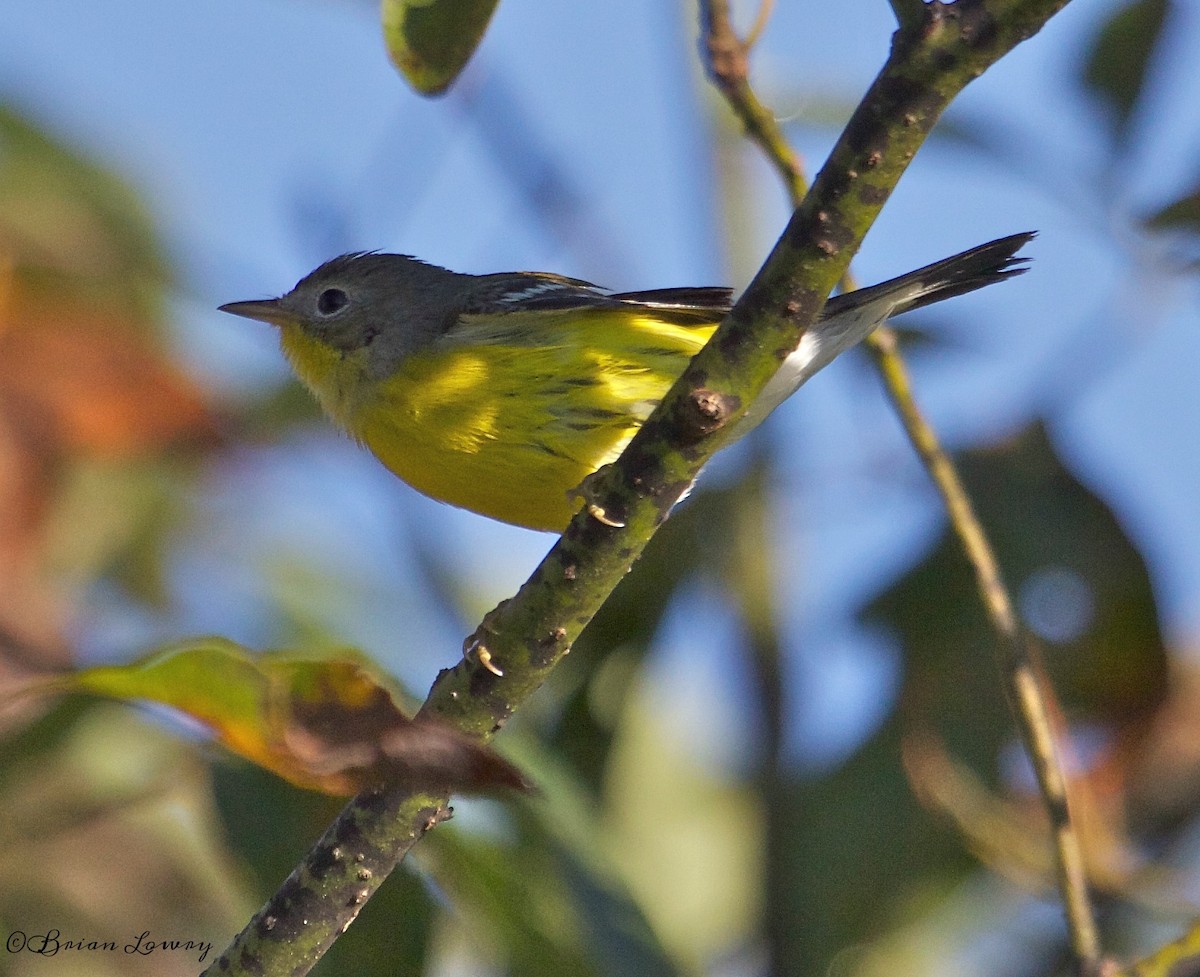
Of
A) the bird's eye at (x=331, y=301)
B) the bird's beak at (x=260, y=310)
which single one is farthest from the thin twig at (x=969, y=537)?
the bird's beak at (x=260, y=310)

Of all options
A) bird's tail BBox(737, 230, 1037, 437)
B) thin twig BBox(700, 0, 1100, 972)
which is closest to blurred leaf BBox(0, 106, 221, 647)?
bird's tail BBox(737, 230, 1037, 437)

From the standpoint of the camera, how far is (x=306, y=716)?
204 centimetres

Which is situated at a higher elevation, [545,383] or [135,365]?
[135,365]

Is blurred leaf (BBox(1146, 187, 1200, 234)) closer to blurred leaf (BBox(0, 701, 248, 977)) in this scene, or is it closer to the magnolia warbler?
the magnolia warbler

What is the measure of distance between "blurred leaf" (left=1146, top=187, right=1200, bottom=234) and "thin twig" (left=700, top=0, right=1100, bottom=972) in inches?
30.6

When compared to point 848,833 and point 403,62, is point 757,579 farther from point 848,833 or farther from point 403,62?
point 403,62

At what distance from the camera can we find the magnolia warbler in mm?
3662

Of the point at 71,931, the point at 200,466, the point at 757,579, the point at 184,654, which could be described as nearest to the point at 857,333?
the point at 757,579

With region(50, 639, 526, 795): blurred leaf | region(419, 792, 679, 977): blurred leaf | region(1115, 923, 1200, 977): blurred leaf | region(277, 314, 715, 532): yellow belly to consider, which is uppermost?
region(277, 314, 715, 532): yellow belly

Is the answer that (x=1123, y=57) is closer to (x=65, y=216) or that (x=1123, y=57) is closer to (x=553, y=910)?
(x=553, y=910)

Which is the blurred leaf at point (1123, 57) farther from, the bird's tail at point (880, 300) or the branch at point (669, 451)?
the branch at point (669, 451)

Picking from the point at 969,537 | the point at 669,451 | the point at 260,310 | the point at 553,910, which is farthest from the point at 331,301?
the point at 669,451

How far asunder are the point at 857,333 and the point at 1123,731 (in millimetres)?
1269

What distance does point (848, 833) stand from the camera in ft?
12.6
